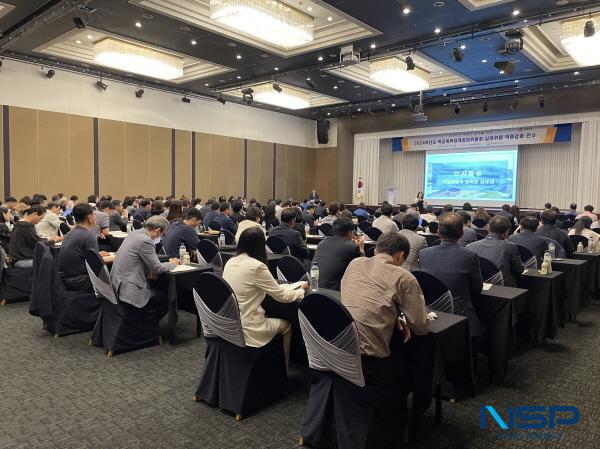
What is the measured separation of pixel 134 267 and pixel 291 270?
1.60 metres

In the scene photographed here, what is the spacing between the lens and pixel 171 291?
15.4ft

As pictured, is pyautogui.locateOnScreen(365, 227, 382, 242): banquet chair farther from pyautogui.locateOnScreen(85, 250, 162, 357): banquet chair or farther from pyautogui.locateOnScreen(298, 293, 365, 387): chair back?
pyautogui.locateOnScreen(298, 293, 365, 387): chair back

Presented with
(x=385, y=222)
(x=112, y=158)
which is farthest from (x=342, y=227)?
(x=112, y=158)

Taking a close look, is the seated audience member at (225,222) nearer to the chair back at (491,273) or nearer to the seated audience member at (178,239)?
the seated audience member at (178,239)

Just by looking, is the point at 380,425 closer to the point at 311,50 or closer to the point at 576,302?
the point at 576,302

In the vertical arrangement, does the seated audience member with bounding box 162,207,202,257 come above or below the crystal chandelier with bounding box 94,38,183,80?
below

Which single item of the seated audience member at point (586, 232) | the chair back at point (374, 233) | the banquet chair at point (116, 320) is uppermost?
the seated audience member at point (586, 232)

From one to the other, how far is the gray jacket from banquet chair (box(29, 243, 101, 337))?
89cm

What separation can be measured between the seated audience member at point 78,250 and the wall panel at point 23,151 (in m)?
8.91

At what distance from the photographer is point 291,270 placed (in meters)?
4.10

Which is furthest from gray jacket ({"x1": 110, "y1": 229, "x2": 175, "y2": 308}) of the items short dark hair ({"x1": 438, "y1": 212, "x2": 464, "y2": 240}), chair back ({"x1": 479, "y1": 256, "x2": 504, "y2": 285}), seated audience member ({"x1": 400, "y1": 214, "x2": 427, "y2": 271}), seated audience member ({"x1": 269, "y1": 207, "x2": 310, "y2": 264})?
chair back ({"x1": 479, "y1": 256, "x2": 504, "y2": 285})

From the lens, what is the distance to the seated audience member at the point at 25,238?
243 inches

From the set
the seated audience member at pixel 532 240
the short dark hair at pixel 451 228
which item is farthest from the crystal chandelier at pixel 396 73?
the short dark hair at pixel 451 228

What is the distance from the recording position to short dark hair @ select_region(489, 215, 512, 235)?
438cm
